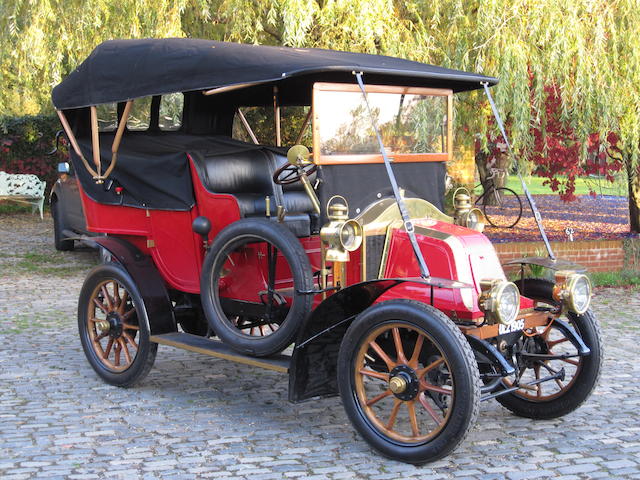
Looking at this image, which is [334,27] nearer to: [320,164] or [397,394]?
[320,164]

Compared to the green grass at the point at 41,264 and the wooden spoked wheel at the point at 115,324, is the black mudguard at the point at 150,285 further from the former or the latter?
the green grass at the point at 41,264

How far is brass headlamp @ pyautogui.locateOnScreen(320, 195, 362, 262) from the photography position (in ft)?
15.3

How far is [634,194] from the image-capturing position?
11.2m

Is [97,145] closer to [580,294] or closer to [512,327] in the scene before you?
[512,327]

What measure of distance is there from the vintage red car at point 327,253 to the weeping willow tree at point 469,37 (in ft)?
10.2

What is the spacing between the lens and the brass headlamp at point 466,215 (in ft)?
17.8

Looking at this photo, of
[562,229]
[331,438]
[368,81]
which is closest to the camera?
[331,438]

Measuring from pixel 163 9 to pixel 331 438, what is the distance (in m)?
6.25

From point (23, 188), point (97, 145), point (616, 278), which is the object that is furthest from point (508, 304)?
point (23, 188)

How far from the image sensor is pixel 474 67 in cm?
923

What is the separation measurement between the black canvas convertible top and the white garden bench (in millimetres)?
12319

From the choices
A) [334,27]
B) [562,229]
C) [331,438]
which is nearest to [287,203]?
[331,438]

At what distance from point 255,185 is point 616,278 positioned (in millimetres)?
5834

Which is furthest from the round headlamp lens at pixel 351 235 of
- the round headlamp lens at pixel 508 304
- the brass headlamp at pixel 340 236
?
the round headlamp lens at pixel 508 304
